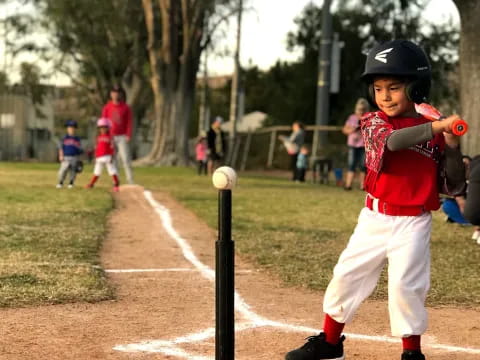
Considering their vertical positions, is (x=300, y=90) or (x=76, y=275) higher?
(x=300, y=90)

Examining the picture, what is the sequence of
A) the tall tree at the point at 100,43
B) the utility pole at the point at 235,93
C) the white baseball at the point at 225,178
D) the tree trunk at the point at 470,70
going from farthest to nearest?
the tall tree at the point at 100,43 → the utility pole at the point at 235,93 → the tree trunk at the point at 470,70 → the white baseball at the point at 225,178

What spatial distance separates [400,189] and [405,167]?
11 centimetres

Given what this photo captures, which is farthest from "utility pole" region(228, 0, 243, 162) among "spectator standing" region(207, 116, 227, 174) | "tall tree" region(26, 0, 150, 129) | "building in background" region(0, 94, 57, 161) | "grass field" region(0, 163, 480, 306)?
"building in background" region(0, 94, 57, 161)

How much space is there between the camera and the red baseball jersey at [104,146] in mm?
17641

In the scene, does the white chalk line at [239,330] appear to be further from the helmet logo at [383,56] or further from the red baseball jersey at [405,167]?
the helmet logo at [383,56]

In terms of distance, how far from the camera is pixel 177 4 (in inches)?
1410

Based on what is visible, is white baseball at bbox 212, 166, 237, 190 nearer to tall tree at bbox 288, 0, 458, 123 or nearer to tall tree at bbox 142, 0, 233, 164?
tall tree at bbox 142, 0, 233, 164

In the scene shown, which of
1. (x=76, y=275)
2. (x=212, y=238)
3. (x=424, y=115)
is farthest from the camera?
(x=212, y=238)

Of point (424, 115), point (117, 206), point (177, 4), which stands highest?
point (177, 4)

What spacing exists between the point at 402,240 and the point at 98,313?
234 cm

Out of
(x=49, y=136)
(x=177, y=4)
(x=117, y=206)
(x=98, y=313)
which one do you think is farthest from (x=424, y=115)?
(x=49, y=136)

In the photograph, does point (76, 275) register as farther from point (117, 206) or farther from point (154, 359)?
point (117, 206)

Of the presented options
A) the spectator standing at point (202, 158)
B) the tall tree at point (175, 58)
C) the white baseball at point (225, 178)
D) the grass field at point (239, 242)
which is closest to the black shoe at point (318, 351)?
the white baseball at point (225, 178)

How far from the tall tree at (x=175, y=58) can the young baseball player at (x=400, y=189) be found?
3157 centimetres
